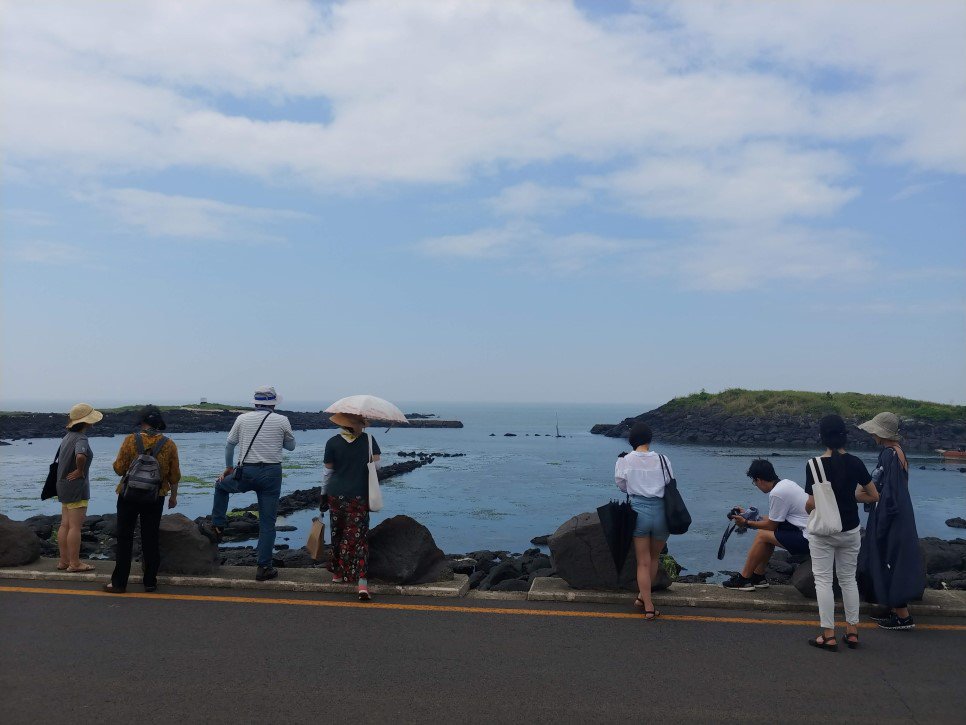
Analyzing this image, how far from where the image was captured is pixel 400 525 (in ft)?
25.8

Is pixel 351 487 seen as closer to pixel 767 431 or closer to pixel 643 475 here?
pixel 643 475

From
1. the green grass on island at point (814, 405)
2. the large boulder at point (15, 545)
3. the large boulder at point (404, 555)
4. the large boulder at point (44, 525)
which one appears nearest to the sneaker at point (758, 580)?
the large boulder at point (404, 555)

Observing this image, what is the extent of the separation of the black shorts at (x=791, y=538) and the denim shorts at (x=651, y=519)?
5.33ft

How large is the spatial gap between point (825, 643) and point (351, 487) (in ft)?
14.8

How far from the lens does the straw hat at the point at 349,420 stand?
7419 millimetres

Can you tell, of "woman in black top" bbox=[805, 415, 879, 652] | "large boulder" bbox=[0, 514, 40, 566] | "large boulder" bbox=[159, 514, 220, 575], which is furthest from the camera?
"large boulder" bbox=[0, 514, 40, 566]

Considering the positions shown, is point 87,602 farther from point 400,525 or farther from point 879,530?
point 879,530

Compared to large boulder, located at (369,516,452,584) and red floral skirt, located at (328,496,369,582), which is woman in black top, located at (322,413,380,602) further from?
large boulder, located at (369,516,452,584)

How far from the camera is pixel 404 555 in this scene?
25.0 ft

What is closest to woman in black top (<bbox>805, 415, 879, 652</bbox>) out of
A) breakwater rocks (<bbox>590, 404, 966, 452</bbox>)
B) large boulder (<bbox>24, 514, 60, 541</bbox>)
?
large boulder (<bbox>24, 514, 60, 541</bbox>)

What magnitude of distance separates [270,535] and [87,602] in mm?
1830

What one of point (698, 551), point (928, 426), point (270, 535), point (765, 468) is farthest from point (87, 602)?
point (928, 426)

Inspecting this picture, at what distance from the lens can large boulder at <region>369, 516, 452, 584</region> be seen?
7539 millimetres

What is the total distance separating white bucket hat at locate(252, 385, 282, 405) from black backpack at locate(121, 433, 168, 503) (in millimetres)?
1130
